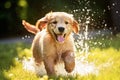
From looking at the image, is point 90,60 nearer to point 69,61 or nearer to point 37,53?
point 37,53

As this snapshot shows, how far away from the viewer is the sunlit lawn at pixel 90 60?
22.6 ft

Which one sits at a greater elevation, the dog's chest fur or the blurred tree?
the blurred tree

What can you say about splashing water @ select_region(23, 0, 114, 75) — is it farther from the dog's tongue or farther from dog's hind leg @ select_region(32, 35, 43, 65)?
the dog's tongue

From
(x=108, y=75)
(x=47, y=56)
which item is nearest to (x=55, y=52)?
(x=47, y=56)

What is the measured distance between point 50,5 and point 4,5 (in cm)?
101

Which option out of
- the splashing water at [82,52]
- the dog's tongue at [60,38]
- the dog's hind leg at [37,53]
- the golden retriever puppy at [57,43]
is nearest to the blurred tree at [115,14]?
the splashing water at [82,52]

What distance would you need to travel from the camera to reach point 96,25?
40.8 feet

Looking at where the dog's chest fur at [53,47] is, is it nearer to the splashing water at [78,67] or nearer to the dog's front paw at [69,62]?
the dog's front paw at [69,62]

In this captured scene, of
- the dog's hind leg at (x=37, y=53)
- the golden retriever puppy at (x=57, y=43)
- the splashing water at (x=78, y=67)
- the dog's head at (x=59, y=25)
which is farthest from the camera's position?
the dog's hind leg at (x=37, y=53)

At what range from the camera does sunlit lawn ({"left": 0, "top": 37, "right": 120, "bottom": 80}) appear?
22.6ft

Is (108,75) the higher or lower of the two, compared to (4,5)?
lower

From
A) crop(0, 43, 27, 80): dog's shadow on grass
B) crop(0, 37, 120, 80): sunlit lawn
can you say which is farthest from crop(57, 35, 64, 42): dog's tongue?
crop(0, 43, 27, 80): dog's shadow on grass

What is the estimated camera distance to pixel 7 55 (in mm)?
9484

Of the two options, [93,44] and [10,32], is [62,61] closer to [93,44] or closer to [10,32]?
[93,44]
